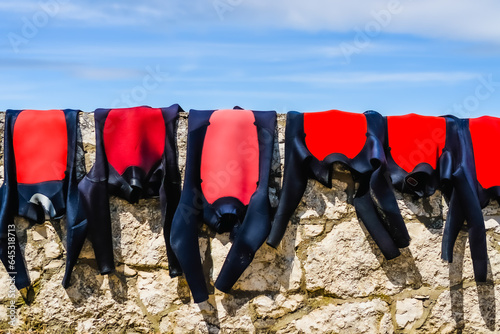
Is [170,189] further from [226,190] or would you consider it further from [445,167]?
[445,167]

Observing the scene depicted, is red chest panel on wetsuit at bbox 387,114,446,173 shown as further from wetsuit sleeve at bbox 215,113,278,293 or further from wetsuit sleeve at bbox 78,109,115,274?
wetsuit sleeve at bbox 78,109,115,274

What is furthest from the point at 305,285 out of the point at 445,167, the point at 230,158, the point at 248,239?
the point at 445,167

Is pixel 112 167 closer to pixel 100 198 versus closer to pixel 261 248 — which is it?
pixel 100 198

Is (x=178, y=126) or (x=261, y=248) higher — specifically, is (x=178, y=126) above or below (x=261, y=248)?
above

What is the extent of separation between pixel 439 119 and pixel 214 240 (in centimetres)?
128

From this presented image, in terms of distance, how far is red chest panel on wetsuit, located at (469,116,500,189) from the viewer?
279 centimetres

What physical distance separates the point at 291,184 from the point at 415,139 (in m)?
0.67

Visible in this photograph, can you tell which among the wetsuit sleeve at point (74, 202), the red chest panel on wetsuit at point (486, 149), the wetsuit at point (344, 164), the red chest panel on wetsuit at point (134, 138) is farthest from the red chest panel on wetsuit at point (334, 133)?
the wetsuit sleeve at point (74, 202)

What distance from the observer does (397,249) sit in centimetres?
267

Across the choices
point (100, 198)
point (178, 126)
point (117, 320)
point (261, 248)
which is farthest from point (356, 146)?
point (117, 320)

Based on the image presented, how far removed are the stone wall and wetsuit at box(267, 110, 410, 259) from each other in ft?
0.21

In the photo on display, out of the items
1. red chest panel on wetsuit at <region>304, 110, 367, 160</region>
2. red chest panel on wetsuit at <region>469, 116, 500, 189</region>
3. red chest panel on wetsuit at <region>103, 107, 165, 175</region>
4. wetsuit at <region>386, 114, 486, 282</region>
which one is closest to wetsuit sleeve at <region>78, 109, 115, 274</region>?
red chest panel on wetsuit at <region>103, 107, 165, 175</region>

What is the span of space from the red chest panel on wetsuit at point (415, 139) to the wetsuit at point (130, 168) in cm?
108

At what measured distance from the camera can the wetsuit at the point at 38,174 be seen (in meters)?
2.76
